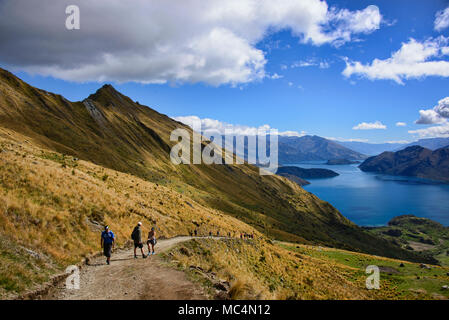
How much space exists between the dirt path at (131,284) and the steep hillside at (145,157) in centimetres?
5769

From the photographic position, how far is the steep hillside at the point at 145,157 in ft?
266

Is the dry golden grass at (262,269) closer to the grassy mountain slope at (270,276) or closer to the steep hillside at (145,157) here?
the grassy mountain slope at (270,276)

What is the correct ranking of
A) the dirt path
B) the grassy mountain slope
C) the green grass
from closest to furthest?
1. the dirt path
2. the grassy mountain slope
3. the green grass

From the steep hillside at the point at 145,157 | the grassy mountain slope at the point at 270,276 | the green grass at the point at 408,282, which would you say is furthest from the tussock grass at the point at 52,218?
the steep hillside at the point at 145,157

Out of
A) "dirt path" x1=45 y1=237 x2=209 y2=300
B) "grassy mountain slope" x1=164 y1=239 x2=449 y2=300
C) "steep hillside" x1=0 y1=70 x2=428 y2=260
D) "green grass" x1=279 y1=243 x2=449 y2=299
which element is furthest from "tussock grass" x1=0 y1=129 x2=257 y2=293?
"steep hillside" x1=0 y1=70 x2=428 y2=260

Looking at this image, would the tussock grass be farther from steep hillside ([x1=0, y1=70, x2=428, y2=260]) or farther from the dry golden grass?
steep hillside ([x1=0, y1=70, x2=428, y2=260])

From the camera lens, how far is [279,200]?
183 m

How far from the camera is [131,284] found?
447 inches

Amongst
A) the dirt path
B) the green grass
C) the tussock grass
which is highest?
the tussock grass

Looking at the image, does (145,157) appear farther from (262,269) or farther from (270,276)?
(270,276)

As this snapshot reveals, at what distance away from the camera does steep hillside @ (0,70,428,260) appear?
3187 inches

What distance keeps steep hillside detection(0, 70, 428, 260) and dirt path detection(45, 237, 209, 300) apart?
5769 centimetres
